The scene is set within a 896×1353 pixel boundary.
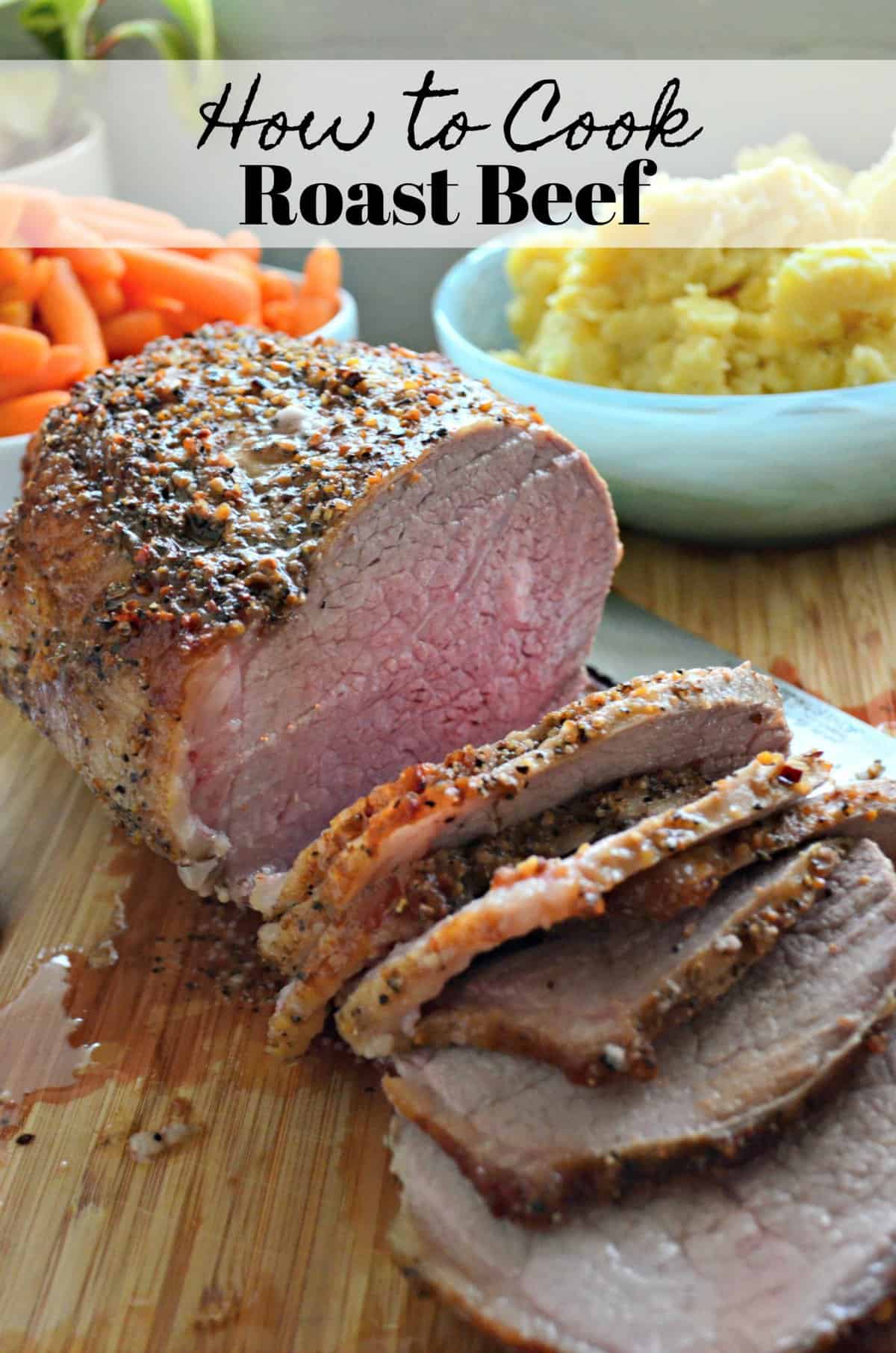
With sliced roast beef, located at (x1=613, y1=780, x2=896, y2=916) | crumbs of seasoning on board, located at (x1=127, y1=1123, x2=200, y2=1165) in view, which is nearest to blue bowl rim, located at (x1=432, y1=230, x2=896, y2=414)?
sliced roast beef, located at (x1=613, y1=780, x2=896, y2=916)

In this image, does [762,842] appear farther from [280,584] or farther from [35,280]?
[35,280]

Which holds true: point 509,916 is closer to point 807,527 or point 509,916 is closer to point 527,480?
point 527,480

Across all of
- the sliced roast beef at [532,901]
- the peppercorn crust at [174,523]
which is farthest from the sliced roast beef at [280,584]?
the sliced roast beef at [532,901]

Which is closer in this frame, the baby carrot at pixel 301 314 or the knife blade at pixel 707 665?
the knife blade at pixel 707 665

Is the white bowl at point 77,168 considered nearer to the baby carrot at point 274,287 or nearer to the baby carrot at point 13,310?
the baby carrot at point 13,310

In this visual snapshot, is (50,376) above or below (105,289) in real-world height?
below

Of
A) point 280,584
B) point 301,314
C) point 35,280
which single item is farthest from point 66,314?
point 280,584
